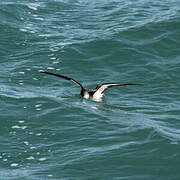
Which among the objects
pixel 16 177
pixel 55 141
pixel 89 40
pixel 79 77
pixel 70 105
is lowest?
pixel 16 177

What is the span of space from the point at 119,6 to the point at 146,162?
62.2ft

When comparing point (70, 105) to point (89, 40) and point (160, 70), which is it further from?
point (89, 40)

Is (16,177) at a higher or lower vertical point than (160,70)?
lower

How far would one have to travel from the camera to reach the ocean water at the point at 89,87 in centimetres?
1800

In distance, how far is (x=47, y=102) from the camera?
22.9 meters

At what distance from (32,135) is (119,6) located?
662 inches

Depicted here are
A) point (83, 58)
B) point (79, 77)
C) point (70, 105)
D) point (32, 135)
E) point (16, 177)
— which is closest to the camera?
point (16, 177)

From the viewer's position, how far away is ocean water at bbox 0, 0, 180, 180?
1800cm

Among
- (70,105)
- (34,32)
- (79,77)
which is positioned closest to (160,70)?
(79,77)

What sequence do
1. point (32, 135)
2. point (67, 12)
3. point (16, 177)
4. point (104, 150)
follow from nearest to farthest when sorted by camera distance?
point (16, 177), point (104, 150), point (32, 135), point (67, 12)

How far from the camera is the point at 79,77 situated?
1029 inches

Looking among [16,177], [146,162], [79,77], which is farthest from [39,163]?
[79,77]

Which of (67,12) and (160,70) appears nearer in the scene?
(160,70)

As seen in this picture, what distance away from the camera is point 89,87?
25203 mm
